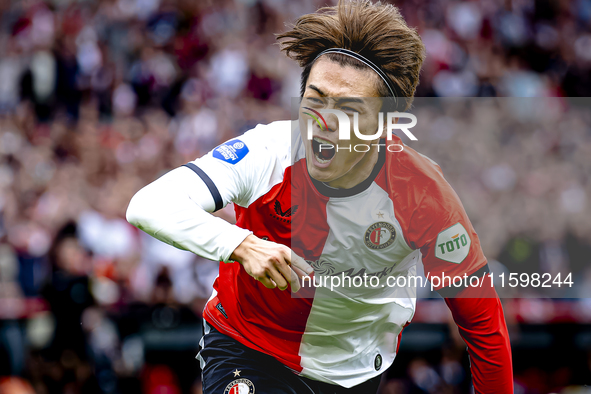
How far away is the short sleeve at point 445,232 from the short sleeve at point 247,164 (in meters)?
0.70

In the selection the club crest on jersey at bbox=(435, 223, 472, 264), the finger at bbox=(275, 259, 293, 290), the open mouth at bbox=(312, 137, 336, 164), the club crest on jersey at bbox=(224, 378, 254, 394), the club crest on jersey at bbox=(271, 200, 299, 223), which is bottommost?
the club crest on jersey at bbox=(224, 378, 254, 394)

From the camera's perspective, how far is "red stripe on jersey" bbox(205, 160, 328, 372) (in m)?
3.00

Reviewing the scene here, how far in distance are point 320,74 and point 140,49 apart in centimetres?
753

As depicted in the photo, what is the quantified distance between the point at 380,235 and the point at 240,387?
1.01 meters

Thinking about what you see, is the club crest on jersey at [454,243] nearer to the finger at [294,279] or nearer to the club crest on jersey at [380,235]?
the club crest on jersey at [380,235]

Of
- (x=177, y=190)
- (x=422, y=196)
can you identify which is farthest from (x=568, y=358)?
(x=177, y=190)

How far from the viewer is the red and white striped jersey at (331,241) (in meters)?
2.96

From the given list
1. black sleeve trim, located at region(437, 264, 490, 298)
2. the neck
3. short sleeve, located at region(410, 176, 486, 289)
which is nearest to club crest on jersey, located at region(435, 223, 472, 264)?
short sleeve, located at region(410, 176, 486, 289)

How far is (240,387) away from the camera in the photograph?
3.07 metres

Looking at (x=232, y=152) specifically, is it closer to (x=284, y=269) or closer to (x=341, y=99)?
(x=341, y=99)

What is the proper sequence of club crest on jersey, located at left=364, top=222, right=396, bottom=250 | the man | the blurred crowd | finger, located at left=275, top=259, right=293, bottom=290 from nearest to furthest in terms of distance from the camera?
finger, located at left=275, top=259, right=293, bottom=290 < the man < club crest on jersey, located at left=364, top=222, right=396, bottom=250 < the blurred crowd

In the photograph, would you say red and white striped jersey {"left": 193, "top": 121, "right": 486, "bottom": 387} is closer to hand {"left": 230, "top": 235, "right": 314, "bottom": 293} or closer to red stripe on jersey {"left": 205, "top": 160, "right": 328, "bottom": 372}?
red stripe on jersey {"left": 205, "top": 160, "right": 328, "bottom": 372}

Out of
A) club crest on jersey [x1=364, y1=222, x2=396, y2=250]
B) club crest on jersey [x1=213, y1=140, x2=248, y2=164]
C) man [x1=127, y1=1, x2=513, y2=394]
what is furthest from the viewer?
club crest on jersey [x1=364, y1=222, x2=396, y2=250]

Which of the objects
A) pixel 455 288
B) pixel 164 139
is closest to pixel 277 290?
pixel 455 288
